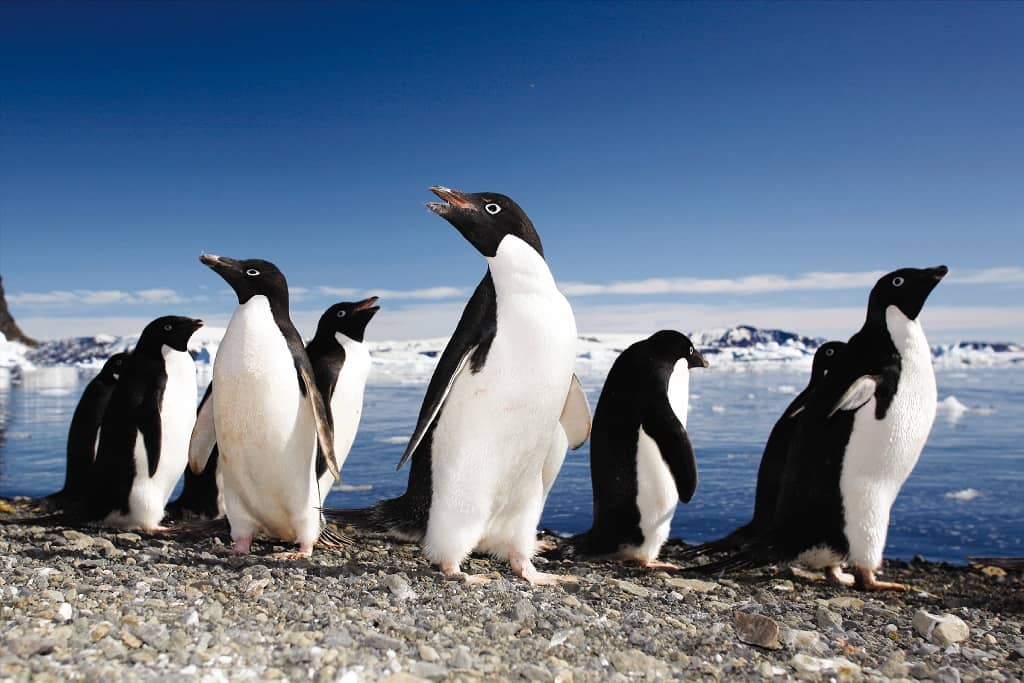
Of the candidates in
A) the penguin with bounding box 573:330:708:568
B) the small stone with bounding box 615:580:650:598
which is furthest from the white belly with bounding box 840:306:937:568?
the small stone with bounding box 615:580:650:598

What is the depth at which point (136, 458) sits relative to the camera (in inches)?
211

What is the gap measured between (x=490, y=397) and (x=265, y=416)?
1.29m

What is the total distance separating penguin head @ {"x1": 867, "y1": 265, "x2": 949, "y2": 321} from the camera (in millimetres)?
4945

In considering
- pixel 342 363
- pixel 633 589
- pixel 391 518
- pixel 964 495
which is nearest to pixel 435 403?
pixel 391 518

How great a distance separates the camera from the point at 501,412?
12.0ft

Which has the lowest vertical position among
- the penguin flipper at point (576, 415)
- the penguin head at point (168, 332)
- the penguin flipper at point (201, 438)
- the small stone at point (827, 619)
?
the small stone at point (827, 619)

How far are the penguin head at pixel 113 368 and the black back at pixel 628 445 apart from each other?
12.0 ft

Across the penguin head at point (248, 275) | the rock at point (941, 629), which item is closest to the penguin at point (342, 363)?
the penguin head at point (248, 275)

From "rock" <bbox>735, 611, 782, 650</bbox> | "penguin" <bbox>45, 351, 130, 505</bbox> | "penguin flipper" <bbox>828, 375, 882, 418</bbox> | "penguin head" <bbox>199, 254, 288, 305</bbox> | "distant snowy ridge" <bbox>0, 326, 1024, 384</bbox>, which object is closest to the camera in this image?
"rock" <bbox>735, 611, 782, 650</bbox>

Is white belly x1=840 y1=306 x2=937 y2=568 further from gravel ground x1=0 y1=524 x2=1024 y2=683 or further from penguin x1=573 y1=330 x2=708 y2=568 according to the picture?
penguin x1=573 y1=330 x2=708 y2=568

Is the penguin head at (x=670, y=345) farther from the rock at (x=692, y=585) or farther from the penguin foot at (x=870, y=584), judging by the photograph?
the penguin foot at (x=870, y=584)

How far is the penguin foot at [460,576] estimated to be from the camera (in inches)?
140

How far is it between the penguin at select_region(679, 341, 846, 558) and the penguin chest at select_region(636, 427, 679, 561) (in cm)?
57

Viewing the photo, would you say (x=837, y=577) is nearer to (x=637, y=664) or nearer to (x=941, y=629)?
(x=941, y=629)
